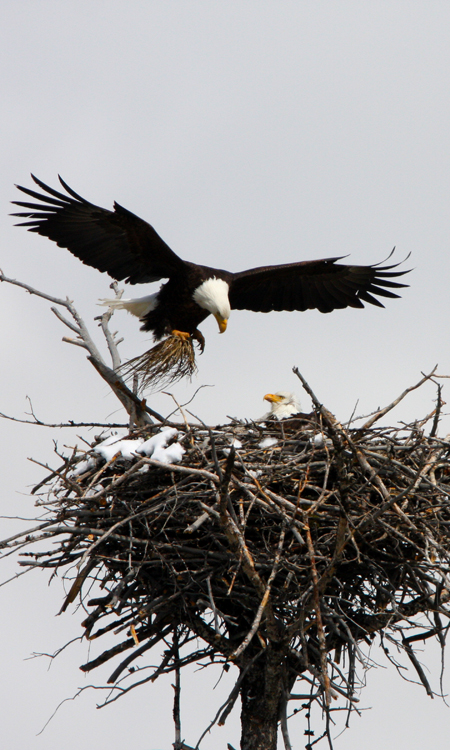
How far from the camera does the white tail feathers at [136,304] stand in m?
7.09

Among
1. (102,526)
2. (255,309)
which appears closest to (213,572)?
(102,526)

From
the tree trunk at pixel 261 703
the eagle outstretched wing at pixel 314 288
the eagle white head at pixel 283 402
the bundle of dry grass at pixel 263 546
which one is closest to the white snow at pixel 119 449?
the bundle of dry grass at pixel 263 546

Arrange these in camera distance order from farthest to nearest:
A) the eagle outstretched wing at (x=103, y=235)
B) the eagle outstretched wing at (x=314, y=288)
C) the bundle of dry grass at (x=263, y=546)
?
the eagle outstretched wing at (x=314, y=288)
the eagle outstretched wing at (x=103, y=235)
the bundle of dry grass at (x=263, y=546)

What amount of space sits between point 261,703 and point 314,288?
421cm

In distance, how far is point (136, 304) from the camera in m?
7.15

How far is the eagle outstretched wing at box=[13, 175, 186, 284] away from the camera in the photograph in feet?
21.8

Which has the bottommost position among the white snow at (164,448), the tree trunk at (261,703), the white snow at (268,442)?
the tree trunk at (261,703)

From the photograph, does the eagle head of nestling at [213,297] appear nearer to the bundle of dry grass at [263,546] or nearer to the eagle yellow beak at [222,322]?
the eagle yellow beak at [222,322]

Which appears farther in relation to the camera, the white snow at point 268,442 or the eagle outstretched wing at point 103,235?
the eagle outstretched wing at point 103,235

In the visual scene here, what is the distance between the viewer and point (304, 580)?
4621mm

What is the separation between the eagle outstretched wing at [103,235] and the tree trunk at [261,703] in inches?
134

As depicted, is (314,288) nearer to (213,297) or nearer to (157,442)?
(213,297)

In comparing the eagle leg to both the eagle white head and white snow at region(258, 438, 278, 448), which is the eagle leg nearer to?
the eagle white head

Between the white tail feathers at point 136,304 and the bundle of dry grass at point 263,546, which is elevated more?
the white tail feathers at point 136,304
